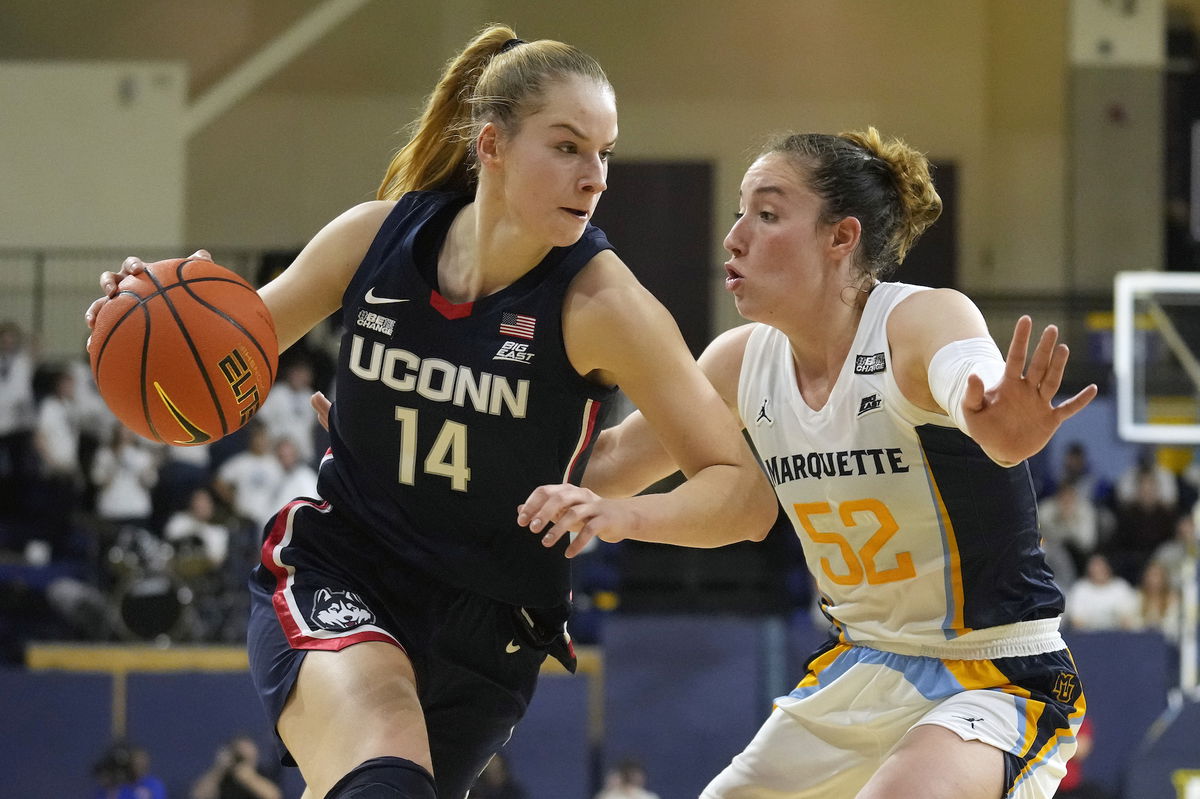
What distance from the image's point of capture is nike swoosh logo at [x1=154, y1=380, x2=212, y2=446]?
3020mm

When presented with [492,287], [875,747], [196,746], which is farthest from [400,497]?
[196,746]

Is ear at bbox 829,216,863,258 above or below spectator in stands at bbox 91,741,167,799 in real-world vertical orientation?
above

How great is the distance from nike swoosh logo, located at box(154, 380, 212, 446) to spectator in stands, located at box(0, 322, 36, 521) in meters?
9.71

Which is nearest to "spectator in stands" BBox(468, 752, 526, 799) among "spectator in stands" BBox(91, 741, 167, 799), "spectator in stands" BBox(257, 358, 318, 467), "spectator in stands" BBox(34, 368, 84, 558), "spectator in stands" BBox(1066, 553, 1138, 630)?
"spectator in stands" BBox(91, 741, 167, 799)

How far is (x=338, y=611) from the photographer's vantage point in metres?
3.00

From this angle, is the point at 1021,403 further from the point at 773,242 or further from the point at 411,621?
the point at 411,621

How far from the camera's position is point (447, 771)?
3182 millimetres

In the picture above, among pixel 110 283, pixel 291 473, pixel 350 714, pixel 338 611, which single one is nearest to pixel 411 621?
pixel 338 611

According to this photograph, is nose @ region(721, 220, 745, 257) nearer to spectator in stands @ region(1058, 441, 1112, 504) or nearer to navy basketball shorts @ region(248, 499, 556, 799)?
navy basketball shorts @ region(248, 499, 556, 799)

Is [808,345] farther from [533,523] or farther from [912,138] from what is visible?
[912,138]

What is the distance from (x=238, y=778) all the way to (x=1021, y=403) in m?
7.42

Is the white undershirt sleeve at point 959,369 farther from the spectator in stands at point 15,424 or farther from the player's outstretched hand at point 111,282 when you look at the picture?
the spectator in stands at point 15,424

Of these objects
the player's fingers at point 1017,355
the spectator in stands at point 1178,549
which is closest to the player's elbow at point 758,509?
the player's fingers at point 1017,355

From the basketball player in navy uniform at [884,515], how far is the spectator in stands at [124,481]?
8.96 m
